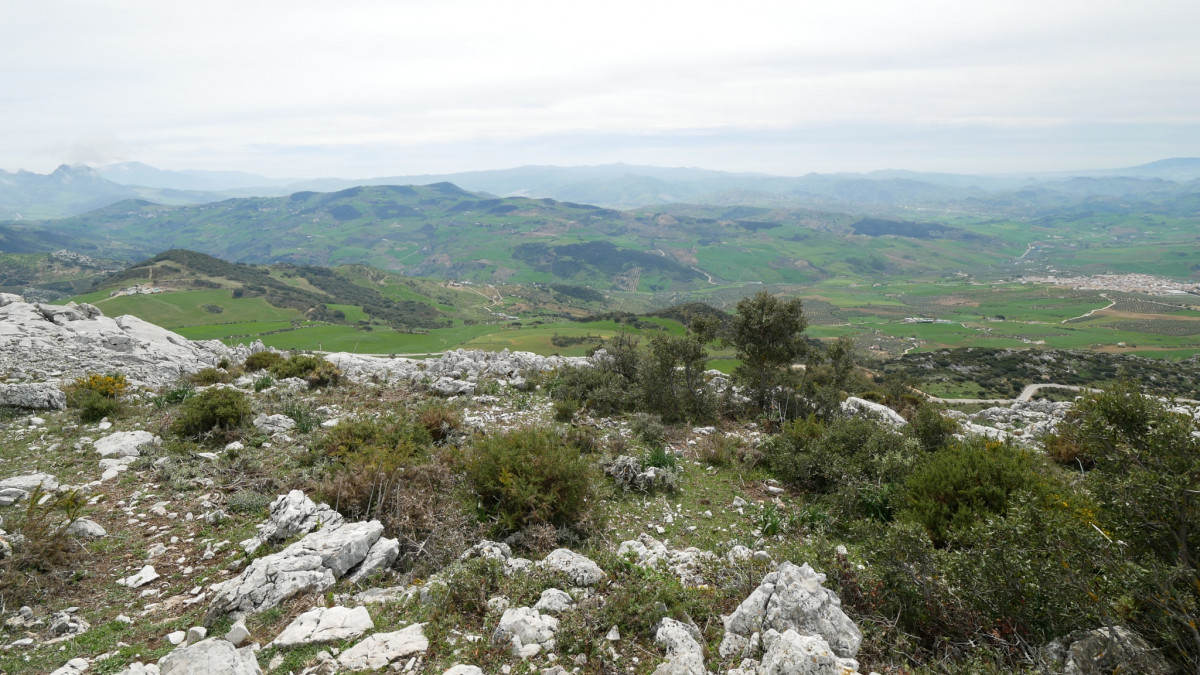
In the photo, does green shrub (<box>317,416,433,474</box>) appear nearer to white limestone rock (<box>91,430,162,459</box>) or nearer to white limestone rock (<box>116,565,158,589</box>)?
white limestone rock (<box>116,565,158,589</box>)

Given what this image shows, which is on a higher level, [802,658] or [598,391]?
[802,658]

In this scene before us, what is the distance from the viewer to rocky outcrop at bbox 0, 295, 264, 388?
18.2 m

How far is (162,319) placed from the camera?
115812 mm

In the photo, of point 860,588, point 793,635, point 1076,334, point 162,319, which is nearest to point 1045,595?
point 860,588

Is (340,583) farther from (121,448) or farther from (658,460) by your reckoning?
(121,448)

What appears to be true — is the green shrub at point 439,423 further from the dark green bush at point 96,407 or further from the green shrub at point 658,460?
the dark green bush at point 96,407

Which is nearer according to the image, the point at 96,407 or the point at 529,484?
the point at 529,484

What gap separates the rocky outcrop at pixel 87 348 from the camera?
59.6ft

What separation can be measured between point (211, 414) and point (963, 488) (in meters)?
18.0

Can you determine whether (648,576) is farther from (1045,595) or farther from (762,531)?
(1045,595)

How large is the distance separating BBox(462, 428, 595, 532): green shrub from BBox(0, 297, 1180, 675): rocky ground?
0.65 metres

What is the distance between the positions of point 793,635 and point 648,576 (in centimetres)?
260

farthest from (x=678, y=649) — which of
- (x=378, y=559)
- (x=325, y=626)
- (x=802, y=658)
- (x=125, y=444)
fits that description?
(x=125, y=444)

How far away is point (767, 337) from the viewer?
19719 millimetres
